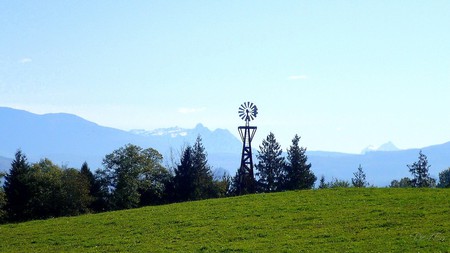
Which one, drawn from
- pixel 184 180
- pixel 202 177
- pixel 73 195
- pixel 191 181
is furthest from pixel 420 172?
pixel 73 195

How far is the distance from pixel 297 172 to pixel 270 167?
472 cm

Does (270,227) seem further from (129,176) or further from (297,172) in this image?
(297,172)

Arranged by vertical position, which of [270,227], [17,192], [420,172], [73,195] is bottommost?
[270,227]

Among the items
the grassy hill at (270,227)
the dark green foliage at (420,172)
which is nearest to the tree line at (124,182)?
the grassy hill at (270,227)

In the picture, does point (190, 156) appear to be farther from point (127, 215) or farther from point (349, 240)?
point (349, 240)

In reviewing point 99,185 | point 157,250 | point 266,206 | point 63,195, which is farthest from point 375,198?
point 99,185

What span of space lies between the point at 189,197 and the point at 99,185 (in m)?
13.4

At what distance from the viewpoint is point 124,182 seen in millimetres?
73312

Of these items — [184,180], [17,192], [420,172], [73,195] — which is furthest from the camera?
[420,172]

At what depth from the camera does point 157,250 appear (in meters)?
31.0

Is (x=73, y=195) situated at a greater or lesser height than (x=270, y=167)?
lesser

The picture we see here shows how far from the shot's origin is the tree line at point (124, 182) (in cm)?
6738

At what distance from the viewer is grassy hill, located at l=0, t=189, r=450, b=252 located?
28.3m

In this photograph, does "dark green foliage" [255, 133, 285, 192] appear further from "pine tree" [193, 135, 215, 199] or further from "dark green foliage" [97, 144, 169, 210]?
"dark green foliage" [97, 144, 169, 210]
